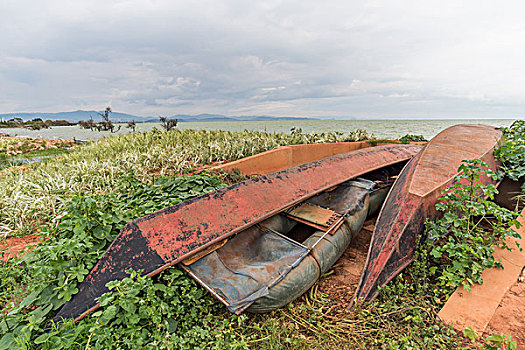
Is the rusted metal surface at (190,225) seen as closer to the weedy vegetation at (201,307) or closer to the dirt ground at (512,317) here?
the weedy vegetation at (201,307)

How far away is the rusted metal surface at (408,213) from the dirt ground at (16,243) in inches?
142

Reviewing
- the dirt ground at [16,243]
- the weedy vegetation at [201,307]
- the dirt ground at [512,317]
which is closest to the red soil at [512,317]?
the dirt ground at [512,317]

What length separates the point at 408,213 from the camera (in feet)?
7.92

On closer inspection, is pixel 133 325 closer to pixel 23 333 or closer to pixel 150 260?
pixel 150 260

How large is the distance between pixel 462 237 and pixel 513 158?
2.25 metres

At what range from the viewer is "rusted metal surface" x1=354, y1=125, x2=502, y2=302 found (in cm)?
221

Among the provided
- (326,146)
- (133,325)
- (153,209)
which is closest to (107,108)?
(326,146)

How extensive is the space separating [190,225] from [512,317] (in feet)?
8.59

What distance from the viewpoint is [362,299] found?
6.87ft

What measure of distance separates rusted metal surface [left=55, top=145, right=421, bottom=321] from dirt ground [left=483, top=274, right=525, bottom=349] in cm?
185

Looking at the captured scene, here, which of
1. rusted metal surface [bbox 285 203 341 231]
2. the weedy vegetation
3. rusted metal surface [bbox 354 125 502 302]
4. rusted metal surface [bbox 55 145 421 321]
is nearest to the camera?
the weedy vegetation

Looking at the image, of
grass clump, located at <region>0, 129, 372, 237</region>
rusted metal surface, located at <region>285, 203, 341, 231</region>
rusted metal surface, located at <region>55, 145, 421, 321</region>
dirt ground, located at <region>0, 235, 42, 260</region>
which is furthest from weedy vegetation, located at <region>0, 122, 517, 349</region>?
grass clump, located at <region>0, 129, 372, 237</region>

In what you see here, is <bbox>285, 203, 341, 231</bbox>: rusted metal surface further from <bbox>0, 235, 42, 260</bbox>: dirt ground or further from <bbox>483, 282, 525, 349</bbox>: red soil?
<bbox>0, 235, 42, 260</bbox>: dirt ground

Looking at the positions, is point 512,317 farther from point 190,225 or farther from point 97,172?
point 97,172
